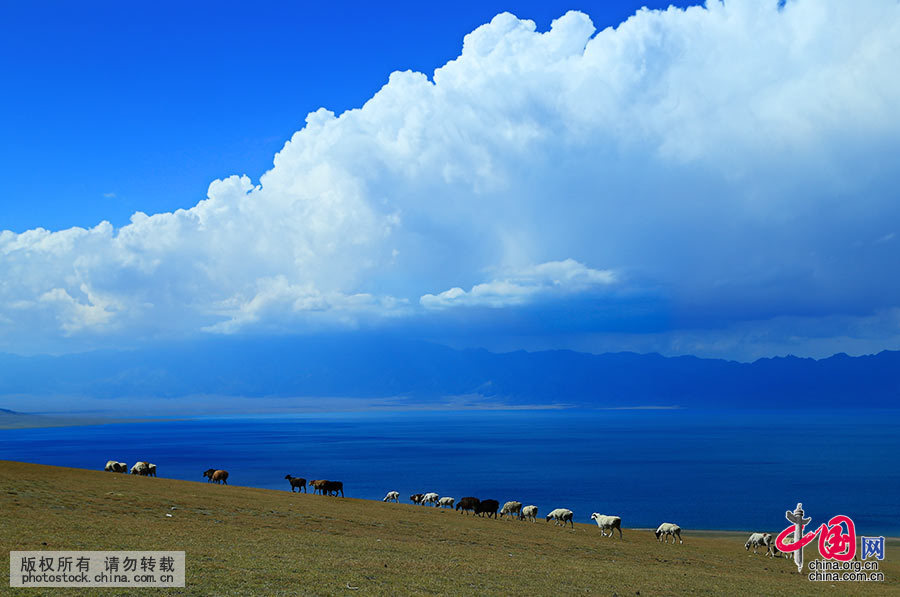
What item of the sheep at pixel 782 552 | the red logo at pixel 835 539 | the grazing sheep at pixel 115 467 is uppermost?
the red logo at pixel 835 539

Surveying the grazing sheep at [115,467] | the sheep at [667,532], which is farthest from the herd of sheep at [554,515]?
the grazing sheep at [115,467]

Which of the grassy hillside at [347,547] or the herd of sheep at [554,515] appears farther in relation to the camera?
the herd of sheep at [554,515]

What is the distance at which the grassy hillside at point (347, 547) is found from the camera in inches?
739

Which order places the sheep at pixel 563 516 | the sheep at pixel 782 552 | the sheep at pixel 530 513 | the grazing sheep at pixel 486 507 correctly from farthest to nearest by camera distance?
1. the grazing sheep at pixel 486 507
2. the sheep at pixel 530 513
3. the sheep at pixel 563 516
4. the sheep at pixel 782 552

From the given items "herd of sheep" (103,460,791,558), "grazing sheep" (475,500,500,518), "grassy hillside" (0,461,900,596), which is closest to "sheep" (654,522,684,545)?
"herd of sheep" (103,460,791,558)

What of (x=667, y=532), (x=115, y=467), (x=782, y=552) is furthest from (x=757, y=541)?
(x=115, y=467)

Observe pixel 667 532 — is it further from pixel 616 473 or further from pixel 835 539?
pixel 616 473

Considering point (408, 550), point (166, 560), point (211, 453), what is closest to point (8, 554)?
point (166, 560)

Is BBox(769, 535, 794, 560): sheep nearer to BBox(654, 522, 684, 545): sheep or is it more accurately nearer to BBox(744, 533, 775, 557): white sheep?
BBox(744, 533, 775, 557): white sheep

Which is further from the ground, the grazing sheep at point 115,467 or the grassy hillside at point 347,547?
the grassy hillside at point 347,547

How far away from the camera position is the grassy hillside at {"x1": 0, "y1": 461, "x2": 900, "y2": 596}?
18.8 m

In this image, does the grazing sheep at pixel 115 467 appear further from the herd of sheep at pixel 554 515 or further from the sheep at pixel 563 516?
the sheep at pixel 563 516

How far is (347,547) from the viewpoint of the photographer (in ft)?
80.9

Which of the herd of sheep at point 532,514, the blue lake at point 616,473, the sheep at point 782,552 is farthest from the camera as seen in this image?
the blue lake at point 616,473
